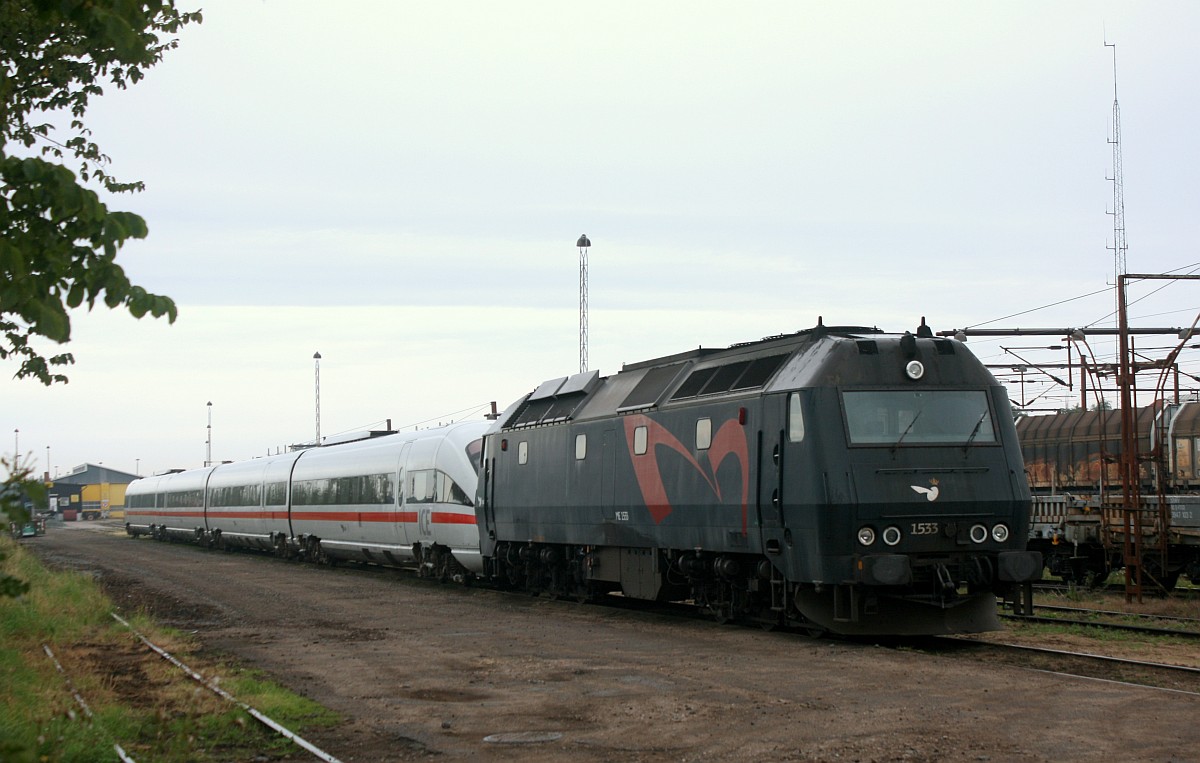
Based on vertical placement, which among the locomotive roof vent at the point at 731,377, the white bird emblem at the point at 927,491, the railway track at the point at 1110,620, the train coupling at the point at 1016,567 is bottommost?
the railway track at the point at 1110,620

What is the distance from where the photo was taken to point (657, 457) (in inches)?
696

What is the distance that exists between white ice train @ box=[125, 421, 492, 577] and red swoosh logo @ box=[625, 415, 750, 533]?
7875mm

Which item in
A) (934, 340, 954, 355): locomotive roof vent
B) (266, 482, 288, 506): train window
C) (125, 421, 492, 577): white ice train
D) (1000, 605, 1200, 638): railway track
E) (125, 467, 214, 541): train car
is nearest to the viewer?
(934, 340, 954, 355): locomotive roof vent

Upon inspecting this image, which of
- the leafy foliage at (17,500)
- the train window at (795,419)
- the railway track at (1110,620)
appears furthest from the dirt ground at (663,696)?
the leafy foliage at (17,500)

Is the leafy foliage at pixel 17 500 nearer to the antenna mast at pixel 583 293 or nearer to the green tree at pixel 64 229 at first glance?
the green tree at pixel 64 229

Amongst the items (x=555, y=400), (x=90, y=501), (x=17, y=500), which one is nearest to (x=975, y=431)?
(x=555, y=400)

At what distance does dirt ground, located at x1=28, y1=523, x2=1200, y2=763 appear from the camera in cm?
866

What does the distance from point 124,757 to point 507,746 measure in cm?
272

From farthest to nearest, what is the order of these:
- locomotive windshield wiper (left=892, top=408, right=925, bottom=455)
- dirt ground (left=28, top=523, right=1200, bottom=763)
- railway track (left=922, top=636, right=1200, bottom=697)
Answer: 1. locomotive windshield wiper (left=892, top=408, right=925, bottom=455)
2. railway track (left=922, top=636, right=1200, bottom=697)
3. dirt ground (left=28, top=523, right=1200, bottom=763)

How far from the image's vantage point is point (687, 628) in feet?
53.9

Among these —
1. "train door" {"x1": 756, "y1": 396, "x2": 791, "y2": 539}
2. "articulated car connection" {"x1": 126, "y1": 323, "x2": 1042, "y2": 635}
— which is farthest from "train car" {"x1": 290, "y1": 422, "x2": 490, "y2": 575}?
"train door" {"x1": 756, "y1": 396, "x2": 791, "y2": 539}

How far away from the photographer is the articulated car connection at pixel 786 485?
13797 mm

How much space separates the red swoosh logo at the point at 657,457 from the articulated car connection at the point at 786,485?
34 millimetres

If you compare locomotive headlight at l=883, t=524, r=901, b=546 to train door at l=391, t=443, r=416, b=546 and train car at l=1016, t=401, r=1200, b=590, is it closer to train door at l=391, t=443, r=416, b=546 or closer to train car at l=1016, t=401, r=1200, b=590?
train car at l=1016, t=401, r=1200, b=590
